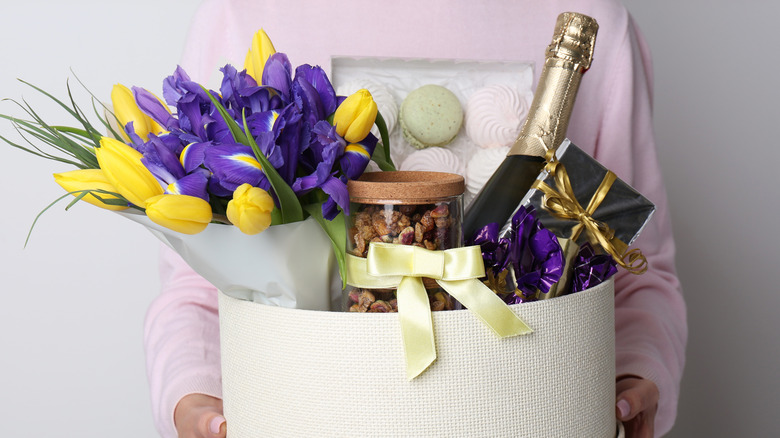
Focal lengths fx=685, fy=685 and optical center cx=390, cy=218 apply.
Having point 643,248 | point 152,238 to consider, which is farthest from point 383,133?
point 152,238

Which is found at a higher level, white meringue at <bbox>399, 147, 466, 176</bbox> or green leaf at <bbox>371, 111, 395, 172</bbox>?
green leaf at <bbox>371, 111, 395, 172</bbox>

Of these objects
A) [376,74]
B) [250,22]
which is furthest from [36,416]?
[376,74]

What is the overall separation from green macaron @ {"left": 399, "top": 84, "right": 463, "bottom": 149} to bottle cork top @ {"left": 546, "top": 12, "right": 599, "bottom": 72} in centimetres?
14

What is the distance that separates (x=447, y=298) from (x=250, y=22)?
58cm

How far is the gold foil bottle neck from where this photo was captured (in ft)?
2.09

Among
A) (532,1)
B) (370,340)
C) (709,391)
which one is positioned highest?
(532,1)

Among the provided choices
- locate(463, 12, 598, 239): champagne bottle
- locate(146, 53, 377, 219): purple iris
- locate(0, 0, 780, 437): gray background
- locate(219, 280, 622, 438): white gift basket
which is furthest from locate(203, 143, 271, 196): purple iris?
locate(0, 0, 780, 437): gray background

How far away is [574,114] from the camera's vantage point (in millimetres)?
989

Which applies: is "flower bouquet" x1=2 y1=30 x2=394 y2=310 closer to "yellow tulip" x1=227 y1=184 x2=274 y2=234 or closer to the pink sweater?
"yellow tulip" x1=227 y1=184 x2=274 y2=234

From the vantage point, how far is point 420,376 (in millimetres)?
486

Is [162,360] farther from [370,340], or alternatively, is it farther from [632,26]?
[632,26]

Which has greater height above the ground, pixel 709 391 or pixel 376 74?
pixel 376 74

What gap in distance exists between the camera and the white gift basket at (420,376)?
1.59ft

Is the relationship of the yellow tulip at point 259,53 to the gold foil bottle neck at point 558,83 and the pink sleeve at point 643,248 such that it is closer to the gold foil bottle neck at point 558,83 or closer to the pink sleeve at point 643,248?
the gold foil bottle neck at point 558,83
